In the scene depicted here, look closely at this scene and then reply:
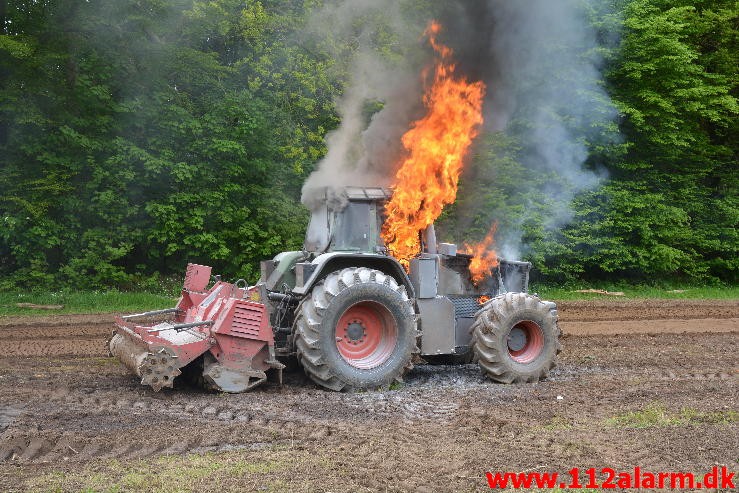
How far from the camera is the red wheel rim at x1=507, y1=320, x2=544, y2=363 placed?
31.1 ft

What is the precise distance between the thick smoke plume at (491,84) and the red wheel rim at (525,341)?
2.37m

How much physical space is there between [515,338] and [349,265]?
228 cm

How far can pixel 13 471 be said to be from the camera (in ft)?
18.7

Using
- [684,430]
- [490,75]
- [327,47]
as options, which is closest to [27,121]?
[327,47]

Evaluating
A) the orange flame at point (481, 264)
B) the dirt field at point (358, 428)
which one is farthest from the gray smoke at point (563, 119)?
the dirt field at point (358, 428)

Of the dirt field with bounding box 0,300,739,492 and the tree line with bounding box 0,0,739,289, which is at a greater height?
the tree line with bounding box 0,0,739,289

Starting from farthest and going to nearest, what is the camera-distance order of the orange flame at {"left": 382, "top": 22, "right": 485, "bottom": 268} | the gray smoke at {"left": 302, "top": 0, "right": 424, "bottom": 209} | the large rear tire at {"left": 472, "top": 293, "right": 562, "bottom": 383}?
the gray smoke at {"left": 302, "top": 0, "right": 424, "bottom": 209} → the orange flame at {"left": 382, "top": 22, "right": 485, "bottom": 268} → the large rear tire at {"left": 472, "top": 293, "right": 562, "bottom": 383}

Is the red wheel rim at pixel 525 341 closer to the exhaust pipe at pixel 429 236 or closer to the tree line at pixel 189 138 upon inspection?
the exhaust pipe at pixel 429 236

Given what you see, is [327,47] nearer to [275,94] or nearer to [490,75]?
[275,94]

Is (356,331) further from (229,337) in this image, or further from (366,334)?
(229,337)

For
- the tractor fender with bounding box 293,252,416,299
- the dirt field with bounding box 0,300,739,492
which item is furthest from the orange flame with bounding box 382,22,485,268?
the dirt field with bounding box 0,300,739,492

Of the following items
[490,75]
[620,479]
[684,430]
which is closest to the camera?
[620,479]

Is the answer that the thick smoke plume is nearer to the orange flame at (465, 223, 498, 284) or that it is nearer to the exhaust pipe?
the exhaust pipe

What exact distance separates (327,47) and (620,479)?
51.2 ft
